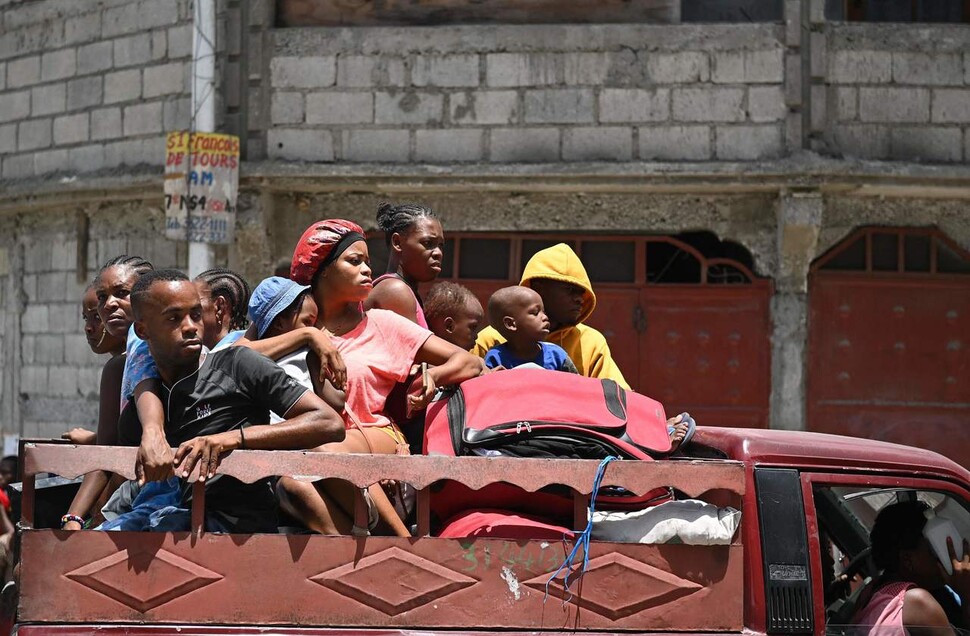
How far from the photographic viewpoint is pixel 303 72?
8898mm

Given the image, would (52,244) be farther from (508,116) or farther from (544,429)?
(544,429)

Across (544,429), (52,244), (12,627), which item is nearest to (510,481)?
(544,429)

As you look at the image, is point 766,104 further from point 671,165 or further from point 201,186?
point 201,186

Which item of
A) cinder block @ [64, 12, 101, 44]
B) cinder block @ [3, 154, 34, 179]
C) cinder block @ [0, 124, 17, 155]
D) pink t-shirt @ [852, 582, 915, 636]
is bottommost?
pink t-shirt @ [852, 582, 915, 636]

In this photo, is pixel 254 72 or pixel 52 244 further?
pixel 52 244

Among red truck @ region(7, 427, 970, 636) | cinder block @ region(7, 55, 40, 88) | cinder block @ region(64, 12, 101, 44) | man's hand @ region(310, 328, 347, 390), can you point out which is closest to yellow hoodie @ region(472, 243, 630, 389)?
man's hand @ region(310, 328, 347, 390)

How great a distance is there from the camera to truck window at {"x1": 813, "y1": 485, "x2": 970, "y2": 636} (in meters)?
3.34

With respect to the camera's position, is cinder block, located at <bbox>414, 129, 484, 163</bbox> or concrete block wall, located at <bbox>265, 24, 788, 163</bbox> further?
cinder block, located at <bbox>414, 129, 484, 163</bbox>

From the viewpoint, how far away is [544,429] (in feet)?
10.6

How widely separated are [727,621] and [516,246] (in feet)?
20.1

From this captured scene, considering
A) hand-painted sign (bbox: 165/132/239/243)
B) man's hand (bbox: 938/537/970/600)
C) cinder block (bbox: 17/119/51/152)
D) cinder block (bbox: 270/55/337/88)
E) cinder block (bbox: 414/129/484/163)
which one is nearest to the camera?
man's hand (bbox: 938/537/970/600)

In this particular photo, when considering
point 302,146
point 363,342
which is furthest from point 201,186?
point 363,342

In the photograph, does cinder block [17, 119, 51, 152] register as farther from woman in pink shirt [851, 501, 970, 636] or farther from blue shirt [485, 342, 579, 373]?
woman in pink shirt [851, 501, 970, 636]

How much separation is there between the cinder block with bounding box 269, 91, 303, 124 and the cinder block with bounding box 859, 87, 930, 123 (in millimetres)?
4251
